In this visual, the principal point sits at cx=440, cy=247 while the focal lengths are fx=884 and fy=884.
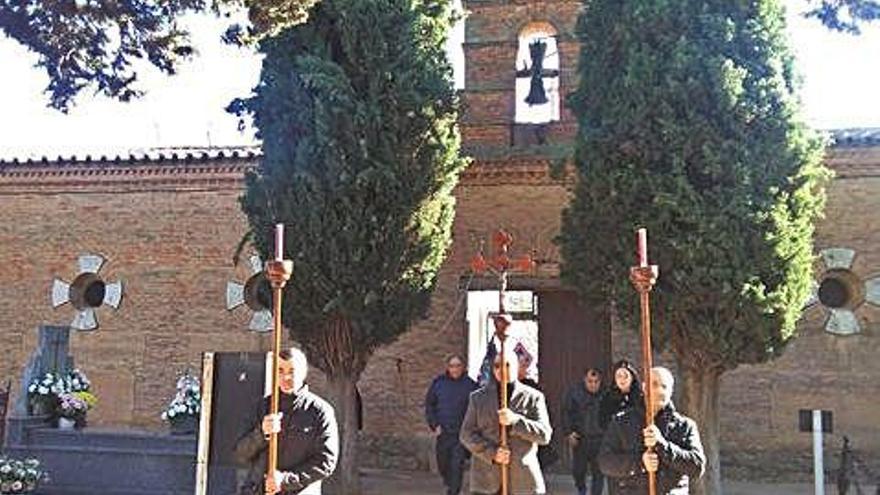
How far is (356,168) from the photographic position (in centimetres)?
1027

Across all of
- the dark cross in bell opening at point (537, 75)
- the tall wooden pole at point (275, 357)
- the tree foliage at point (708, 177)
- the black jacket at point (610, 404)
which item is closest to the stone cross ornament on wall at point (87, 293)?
the dark cross in bell opening at point (537, 75)

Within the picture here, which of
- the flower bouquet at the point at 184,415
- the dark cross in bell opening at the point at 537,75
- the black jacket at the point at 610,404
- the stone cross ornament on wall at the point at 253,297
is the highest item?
the dark cross in bell opening at the point at 537,75

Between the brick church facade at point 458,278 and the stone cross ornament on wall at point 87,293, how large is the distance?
4.0 inches

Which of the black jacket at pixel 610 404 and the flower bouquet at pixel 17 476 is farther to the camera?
the flower bouquet at pixel 17 476

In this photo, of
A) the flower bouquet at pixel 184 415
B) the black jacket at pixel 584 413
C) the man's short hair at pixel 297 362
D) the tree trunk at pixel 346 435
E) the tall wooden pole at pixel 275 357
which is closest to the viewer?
the tall wooden pole at pixel 275 357

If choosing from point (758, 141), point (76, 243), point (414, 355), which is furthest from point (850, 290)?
point (76, 243)

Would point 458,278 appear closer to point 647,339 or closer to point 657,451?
point 647,339

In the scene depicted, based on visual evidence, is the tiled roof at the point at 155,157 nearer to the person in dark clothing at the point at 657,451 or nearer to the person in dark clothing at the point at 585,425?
the person in dark clothing at the point at 585,425

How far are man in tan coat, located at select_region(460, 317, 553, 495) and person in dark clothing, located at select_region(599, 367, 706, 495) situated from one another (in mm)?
562

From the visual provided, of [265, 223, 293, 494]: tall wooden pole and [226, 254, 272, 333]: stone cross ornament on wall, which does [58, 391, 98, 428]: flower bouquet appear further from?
[265, 223, 293, 494]: tall wooden pole

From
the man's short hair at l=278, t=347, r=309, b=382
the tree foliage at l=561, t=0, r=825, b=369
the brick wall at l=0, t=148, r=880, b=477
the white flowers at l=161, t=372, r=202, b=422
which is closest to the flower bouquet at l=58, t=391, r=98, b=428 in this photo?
the white flowers at l=161, t=372, r=202, b=422

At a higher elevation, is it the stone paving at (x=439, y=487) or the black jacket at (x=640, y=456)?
the black jacket at (x=640, y=456)

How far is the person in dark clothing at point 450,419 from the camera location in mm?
9422

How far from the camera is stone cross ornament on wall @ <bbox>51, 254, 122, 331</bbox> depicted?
13734 millimetres
